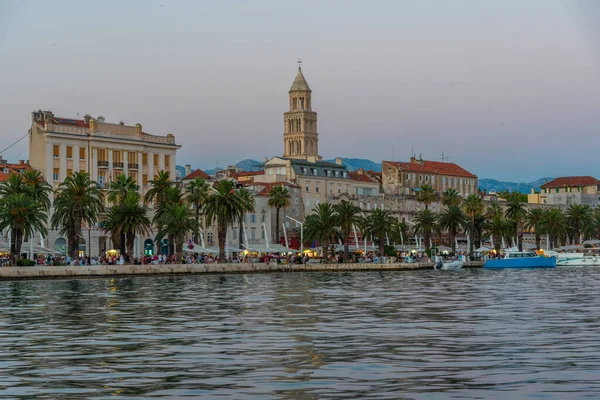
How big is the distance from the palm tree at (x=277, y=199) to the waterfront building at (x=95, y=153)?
1548 cm

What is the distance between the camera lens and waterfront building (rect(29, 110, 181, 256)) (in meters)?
124

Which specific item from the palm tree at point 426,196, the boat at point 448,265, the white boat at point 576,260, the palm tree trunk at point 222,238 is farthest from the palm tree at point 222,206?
the palm tree at point 426,196

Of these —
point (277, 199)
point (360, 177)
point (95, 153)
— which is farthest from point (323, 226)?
point (360, 177)

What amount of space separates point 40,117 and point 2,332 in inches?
3805

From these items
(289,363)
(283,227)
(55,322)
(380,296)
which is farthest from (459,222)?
(289,363)

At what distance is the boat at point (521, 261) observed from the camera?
448 feet

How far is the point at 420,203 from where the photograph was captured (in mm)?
191375

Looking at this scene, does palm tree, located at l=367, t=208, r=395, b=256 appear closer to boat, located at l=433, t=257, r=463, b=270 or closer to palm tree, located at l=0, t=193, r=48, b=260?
boat, located at l=433, t=257, r=463, b=270

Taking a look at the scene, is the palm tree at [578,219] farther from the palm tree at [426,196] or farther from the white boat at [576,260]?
the white boat at [576,260]

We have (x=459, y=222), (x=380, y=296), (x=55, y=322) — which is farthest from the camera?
(x=459, y=222)

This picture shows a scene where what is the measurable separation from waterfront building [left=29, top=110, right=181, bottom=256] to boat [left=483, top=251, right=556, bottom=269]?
141 ft

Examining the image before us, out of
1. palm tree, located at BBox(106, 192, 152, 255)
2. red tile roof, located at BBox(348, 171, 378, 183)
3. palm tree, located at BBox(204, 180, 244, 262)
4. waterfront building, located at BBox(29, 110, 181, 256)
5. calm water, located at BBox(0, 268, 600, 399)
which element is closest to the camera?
calm water, located at BBox(0, 268, 600, 399)

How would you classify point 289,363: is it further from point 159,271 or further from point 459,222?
point 459,222

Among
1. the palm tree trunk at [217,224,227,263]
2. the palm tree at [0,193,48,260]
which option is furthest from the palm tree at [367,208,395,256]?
the palm tree at [0,193,48,260]
